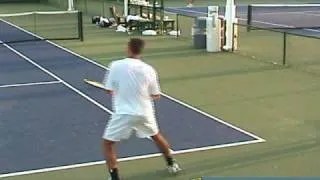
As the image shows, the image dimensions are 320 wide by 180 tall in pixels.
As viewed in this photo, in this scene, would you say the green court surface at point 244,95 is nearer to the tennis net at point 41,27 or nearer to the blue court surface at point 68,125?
the blue court surface at point 68,125

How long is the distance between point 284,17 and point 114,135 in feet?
80.7

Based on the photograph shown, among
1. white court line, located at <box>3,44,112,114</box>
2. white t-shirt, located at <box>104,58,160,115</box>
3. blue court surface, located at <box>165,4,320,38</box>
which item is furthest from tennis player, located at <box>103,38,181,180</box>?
blue court surface, located at <box>165,4,320,38</box>

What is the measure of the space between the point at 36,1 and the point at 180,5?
10377 millimetres

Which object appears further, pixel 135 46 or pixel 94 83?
pixel 94 83

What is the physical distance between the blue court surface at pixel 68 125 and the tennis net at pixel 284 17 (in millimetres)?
12052

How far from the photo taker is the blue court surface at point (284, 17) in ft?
80.1

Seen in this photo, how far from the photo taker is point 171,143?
371 inches

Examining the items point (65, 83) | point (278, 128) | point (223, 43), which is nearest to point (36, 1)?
point (223, 43)

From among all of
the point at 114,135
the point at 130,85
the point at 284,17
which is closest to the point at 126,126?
the point at 114,135

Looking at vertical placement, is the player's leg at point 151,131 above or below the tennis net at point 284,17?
below

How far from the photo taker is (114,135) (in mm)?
7332

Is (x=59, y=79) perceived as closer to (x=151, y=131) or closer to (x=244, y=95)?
(x=244, y=95)

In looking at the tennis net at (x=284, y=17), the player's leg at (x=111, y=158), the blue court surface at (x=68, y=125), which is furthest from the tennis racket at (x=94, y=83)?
the tennis net at (x=284, y=17)

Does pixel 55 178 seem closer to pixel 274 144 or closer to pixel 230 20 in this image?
pixel 274 144
